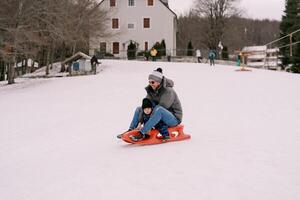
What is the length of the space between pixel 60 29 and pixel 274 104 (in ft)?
66.3

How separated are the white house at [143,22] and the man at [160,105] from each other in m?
53.7

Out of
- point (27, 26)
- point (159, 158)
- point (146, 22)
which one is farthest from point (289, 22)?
point (159, 158)

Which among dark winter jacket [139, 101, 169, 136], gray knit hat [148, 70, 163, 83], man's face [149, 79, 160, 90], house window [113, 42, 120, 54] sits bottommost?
dark winter jacket [139, 101, 169, 136]

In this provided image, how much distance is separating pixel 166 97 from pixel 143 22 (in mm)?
55073

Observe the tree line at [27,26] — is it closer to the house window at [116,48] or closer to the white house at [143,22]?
the white house at [143,22]

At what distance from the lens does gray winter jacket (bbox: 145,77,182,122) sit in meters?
7.19

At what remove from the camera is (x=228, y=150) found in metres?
6.49

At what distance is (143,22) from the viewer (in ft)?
200

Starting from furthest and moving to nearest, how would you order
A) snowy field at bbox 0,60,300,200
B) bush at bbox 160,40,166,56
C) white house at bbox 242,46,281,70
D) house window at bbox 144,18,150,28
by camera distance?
house window at bbox 144,18,150,28, bush at bbox 160,40,166,56, white house at bbox 242,46,281,70, snowy field at bbox 0,60,300,200

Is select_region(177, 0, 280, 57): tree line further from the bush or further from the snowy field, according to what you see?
the snowy field

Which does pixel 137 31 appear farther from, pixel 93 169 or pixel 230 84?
pixel 93 169

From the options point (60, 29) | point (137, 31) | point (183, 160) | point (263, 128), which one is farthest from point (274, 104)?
point (137, 31)

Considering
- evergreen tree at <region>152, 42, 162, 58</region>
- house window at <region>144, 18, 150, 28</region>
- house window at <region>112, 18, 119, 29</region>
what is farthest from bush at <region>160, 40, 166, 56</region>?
house window at <region>112, 18, 119, 29</region>

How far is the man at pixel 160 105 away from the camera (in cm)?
701
